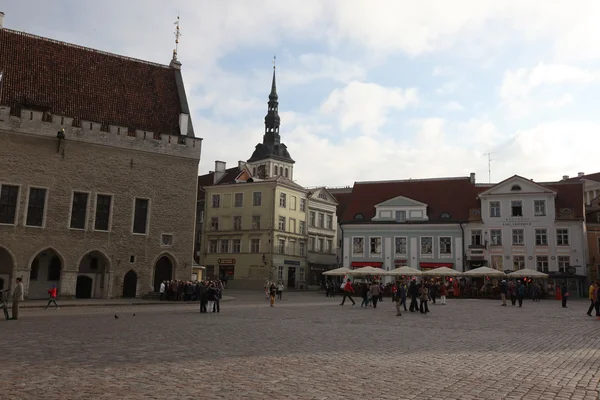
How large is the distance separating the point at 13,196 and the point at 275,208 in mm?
28225

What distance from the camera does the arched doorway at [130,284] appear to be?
110 ft

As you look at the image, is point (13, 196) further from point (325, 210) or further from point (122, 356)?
point (325, 210)

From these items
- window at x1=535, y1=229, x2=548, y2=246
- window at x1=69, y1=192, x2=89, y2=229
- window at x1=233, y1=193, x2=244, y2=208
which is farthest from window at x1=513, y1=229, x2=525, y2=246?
window at x1=69, y1=192, x2=89, y2=229

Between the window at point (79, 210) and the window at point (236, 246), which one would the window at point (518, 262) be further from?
the window at point (79, 210)

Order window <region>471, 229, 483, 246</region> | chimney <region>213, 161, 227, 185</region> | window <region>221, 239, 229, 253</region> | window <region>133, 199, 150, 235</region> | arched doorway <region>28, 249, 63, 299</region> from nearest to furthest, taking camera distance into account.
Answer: arched doorway <region>28, 249, 63, 299</region> → window <region>133, 199, 150, 235</region> → window <region>471, 229, 483, 246</region> → window <region>221, 239, 229, 253</region> → chimney <region>213, 161, 227, 185</region>

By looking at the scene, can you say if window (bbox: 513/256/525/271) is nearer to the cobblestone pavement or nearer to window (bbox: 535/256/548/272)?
window (bbox: 535/256/548/272)

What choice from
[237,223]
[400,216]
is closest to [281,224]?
[237,223]

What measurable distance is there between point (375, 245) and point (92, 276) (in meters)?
28.3

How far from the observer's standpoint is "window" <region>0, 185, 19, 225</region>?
98.9 ft

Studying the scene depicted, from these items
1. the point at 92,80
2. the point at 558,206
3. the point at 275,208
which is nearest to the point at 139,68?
the point at 92,80

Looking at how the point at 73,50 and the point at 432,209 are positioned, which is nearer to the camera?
the point at 73,50

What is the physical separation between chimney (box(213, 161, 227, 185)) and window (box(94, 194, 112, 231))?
29788mm

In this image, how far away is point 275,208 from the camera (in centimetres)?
5516

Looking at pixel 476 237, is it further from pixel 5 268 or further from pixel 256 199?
pixel 5 268
